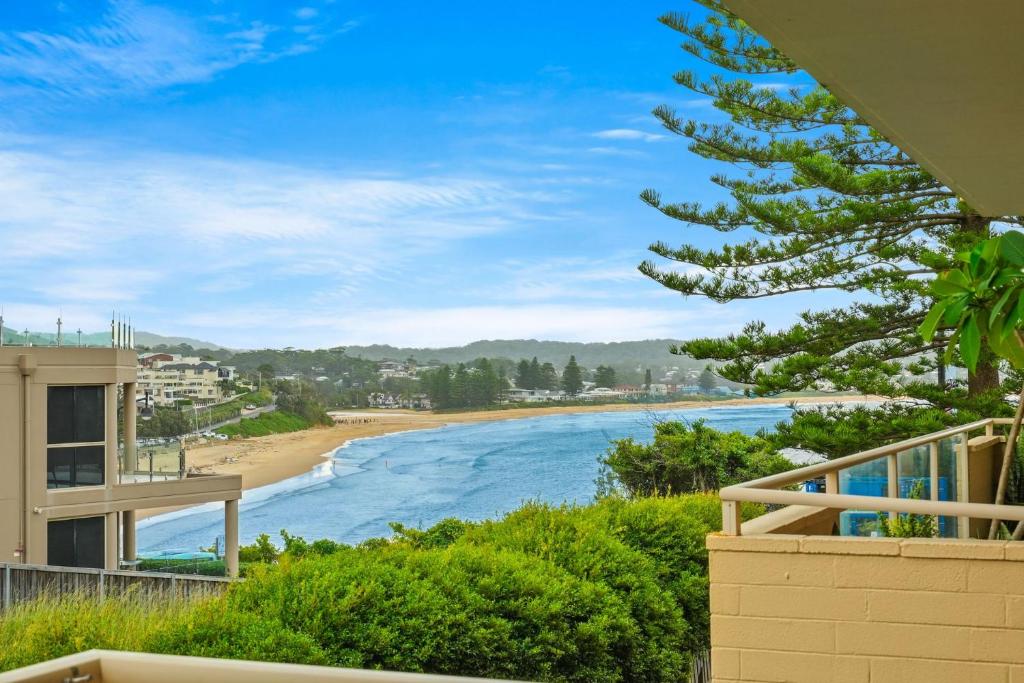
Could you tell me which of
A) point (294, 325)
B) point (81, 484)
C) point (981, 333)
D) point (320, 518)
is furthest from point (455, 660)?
point (294, 325)

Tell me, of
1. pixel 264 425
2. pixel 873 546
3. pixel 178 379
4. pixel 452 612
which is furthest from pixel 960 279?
pixel 264 425

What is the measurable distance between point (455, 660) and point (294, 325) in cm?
5564

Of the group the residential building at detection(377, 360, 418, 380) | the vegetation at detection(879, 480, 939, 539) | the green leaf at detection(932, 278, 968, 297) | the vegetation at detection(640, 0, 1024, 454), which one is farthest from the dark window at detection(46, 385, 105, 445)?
the residential building at detection(377, 360, 418, 380)

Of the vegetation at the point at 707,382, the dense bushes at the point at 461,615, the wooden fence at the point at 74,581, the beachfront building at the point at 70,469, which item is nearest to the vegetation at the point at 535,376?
the vegetation at the point at 707,382

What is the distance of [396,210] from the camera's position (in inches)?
2254

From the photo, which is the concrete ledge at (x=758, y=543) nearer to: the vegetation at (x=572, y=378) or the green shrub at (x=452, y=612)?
the green shrub at (x=452, y=612)

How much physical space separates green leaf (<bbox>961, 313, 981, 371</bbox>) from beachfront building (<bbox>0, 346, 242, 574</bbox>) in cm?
1323

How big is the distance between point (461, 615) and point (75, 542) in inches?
457

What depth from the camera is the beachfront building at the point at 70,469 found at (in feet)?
44.8

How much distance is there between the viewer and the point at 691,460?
14.5 metres

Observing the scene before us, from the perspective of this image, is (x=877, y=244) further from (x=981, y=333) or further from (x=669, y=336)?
(x=669, y=336)

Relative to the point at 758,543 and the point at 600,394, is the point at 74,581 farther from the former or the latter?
the point at 600,394

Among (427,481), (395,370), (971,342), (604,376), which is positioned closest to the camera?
(971,342)

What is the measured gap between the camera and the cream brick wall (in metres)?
2.84
